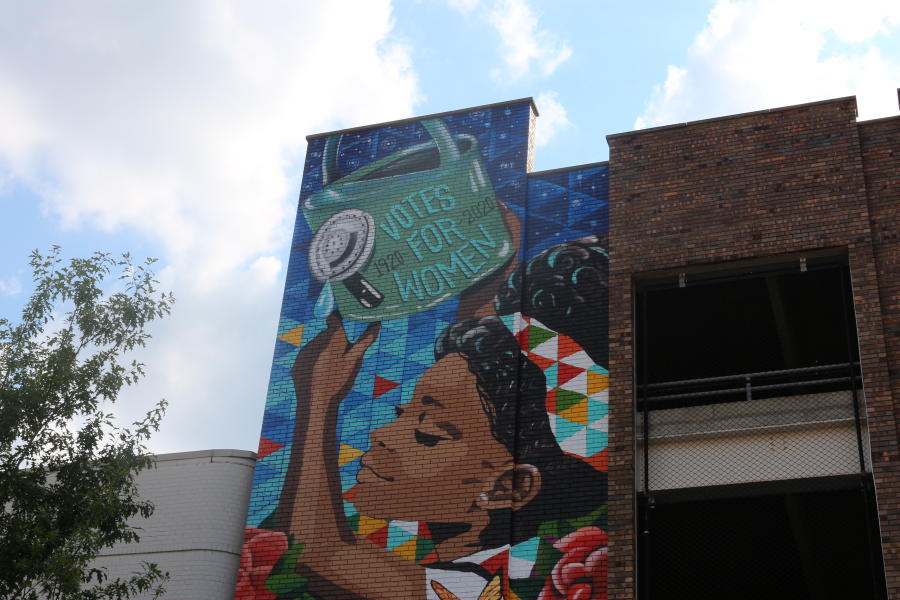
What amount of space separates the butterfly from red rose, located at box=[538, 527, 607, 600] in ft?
1.91

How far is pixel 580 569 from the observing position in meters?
14.9

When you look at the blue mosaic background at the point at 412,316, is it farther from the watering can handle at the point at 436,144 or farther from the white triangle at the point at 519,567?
the white triangle at the point at 519,567

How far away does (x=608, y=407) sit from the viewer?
15.8 meters

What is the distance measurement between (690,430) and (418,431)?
3.86 m

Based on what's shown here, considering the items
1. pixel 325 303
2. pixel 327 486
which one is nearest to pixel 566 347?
pixel 327 486

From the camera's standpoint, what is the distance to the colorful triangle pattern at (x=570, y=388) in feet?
51.7

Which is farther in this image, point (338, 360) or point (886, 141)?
point (338, 360)

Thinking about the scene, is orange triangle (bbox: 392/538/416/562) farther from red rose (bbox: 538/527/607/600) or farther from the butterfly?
red rose (bbox: 538/527/607/600)

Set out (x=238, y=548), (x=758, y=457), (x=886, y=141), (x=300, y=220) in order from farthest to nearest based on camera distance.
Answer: (x=300, y=220), (x=238, y=548), (x=886, y=141), (x=758, y=457)

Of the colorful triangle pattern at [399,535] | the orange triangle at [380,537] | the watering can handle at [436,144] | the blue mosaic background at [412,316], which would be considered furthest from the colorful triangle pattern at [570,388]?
the watering can handle at [436,144]

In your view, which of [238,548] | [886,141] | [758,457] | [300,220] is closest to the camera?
[758,457]

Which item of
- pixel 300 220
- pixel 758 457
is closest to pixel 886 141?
pixel 758 457

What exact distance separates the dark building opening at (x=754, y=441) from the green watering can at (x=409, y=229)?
2.83 meters

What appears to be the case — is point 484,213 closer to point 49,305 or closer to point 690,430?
point 690,430
